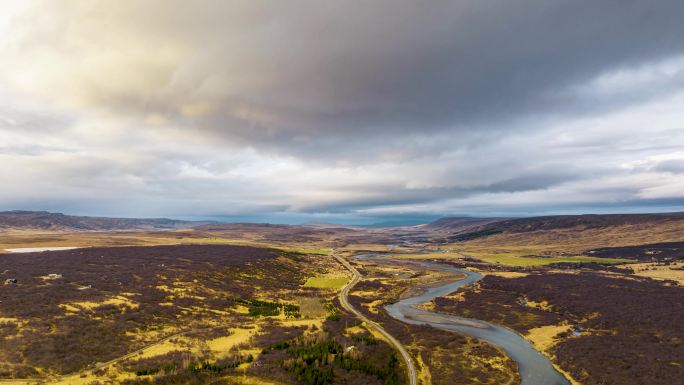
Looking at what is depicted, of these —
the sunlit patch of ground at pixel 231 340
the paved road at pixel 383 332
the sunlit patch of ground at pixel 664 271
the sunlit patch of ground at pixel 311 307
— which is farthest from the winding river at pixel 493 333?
the sunlit patch of ground at pixel 664 271

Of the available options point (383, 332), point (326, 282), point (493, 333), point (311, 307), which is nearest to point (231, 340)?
point (383, 332)

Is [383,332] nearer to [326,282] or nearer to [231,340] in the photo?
[231,340]

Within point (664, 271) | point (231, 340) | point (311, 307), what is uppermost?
point (231, 340)

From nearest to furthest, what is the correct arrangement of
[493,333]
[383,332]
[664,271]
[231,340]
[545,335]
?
1. [231,340]
2. [383,332]
3. [545,335]
4. [493,333]
5. [664,271]

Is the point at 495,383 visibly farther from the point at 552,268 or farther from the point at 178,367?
the point at 552,268

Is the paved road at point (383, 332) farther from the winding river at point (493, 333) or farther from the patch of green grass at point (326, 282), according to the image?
the winding river at point (493, 333)
